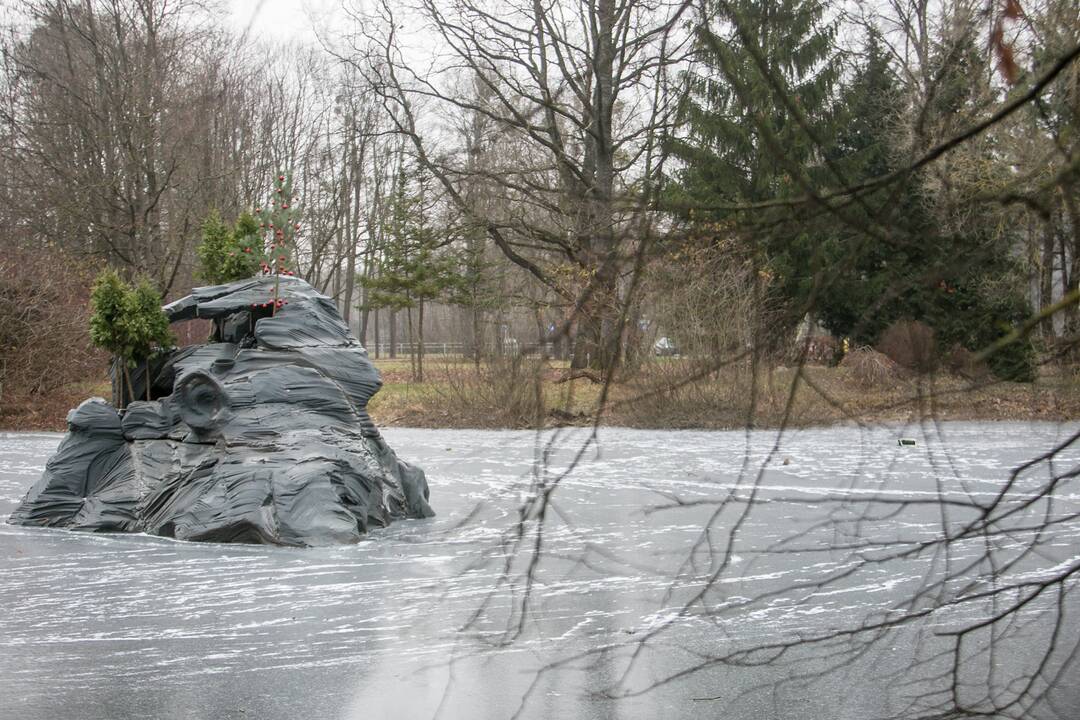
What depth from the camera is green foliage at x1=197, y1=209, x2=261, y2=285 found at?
892 cm

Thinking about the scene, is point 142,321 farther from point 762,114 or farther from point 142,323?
point 762,114

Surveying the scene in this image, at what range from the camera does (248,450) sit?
22.8 feet

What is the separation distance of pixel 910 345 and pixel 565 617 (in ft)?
9.53

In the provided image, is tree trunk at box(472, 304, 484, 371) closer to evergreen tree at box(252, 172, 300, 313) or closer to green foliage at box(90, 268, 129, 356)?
evergreen tree at box(252, 172, 300, 313)

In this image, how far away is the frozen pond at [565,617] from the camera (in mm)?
2930

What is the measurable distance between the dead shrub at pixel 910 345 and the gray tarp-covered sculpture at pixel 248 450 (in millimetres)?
4720

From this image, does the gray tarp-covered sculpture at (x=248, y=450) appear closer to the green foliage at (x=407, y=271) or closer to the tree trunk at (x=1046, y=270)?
the tree trunk at (x=1046, y=270)

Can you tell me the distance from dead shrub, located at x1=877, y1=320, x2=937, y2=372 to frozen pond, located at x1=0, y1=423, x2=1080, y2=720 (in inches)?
6.2

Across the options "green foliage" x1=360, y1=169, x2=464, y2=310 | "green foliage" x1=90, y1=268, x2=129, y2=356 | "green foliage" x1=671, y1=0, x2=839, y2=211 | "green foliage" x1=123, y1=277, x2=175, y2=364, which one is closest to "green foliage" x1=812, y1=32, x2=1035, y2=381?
"green foliage" x1=671, y1=0, x2=839, y2=211

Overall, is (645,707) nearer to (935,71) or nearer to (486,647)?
(486,647)

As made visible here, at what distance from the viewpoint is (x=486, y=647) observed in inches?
161

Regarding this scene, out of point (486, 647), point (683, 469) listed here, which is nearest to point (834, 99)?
point (486, 647)

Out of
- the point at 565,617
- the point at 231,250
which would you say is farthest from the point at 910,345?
the point at 231,250

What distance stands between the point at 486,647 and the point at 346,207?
28929 millimetres
